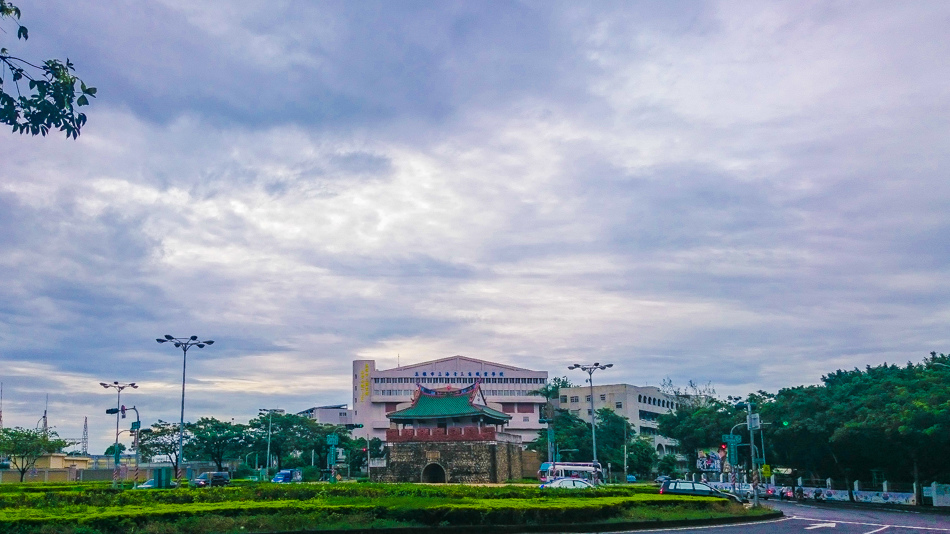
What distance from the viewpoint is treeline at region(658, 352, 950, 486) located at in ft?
149

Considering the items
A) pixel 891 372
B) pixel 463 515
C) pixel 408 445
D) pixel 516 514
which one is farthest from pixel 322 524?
pixel 891 372

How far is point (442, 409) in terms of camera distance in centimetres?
6309

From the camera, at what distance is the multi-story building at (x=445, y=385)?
115 metres

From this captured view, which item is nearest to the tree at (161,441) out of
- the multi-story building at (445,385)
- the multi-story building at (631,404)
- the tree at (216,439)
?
the tree at (216,439)

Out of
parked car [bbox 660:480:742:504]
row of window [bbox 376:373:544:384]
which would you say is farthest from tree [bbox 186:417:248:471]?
parked car [bbox 660:480:742:504]

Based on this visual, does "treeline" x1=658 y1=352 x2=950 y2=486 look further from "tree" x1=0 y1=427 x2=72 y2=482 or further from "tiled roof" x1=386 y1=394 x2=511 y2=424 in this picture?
"tree" x1=0 y1=427 x2=72 y2=482

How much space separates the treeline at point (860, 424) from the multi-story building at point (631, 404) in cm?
3377

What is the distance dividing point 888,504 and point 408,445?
32.6 metres

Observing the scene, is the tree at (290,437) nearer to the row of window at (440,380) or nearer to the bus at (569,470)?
the row of window at (440,380)

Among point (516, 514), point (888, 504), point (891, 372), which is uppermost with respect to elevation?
point (891, 372)

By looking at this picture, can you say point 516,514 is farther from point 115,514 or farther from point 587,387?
point 587,387

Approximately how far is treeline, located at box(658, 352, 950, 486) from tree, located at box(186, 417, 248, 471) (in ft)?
157

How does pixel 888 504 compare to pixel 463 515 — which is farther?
pixel 888 504

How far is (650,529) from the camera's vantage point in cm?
2361
